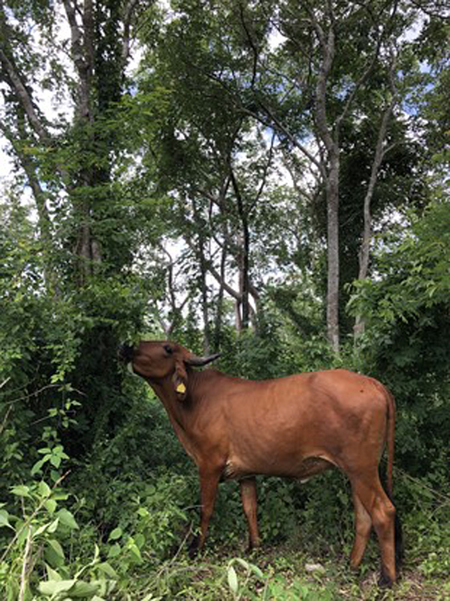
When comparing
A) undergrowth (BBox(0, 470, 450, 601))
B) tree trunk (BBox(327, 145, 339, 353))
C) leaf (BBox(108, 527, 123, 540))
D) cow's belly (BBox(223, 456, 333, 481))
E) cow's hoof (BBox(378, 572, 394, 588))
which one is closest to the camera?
undergrowth (BBox(0, 470, 450, 601))

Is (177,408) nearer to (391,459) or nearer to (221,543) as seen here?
(221,543)

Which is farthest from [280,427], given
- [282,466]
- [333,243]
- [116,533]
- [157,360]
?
[333,243]

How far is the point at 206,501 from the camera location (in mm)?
3584

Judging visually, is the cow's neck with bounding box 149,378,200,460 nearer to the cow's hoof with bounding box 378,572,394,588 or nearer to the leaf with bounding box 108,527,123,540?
the leaf with bounding box 108,527,123,540

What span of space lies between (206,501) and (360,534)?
121 centimetres

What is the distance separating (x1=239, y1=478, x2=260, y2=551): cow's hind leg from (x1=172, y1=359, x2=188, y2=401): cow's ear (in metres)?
0.94

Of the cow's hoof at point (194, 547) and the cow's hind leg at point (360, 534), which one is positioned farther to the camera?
the cow's hoof at point (194, 547)

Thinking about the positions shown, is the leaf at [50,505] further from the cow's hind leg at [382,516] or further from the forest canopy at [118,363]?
the cow's hind leg at [382,516]

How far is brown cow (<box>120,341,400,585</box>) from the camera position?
3.21m

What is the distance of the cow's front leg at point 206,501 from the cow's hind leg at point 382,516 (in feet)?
3.58

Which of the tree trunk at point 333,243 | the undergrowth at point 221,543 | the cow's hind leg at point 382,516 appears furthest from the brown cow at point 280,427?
the tree trunk at point 333,243

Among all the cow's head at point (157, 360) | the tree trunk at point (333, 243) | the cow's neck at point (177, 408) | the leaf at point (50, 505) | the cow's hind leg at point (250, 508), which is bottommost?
the cow's hind leg at point (250, 508)

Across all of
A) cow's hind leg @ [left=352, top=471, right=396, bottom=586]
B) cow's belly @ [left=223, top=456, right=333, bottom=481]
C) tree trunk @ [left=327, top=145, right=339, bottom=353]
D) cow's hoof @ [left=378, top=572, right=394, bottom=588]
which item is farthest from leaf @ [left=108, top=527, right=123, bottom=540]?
tree trunk @ [left=327, top=145, right=339, bottom=353]

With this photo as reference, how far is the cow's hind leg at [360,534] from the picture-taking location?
3393mm
